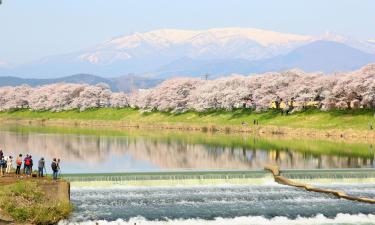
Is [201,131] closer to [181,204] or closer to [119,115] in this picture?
[119,115]

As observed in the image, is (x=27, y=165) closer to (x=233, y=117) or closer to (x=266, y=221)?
(x=266, y=221)

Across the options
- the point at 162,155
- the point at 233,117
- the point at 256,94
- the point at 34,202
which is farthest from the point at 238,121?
the point at 34,202

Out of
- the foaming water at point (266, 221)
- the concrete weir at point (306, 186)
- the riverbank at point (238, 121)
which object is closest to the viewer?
the foaming water at point (266, 221)

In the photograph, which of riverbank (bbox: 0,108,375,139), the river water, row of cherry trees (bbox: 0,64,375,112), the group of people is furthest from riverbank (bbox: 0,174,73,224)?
row of cherry trees (bbox: 0,64,375,112)

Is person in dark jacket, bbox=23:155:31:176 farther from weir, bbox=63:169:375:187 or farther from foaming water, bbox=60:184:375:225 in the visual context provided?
weir, bbox=63:169:375:187

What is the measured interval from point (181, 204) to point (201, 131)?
260 feet

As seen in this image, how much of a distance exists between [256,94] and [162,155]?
62.7 metres

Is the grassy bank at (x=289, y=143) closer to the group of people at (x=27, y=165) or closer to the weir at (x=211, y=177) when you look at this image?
the weir at (x=211, y=177)

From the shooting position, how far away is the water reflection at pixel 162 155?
66.2 m

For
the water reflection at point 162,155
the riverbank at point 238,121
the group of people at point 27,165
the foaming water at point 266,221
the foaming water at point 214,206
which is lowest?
the foaming water at point 266,221

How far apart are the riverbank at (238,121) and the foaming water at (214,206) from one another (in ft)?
176

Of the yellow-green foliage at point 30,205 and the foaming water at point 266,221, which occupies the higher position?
the yellow-green foliage at point 30,205

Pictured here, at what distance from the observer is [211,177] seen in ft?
173

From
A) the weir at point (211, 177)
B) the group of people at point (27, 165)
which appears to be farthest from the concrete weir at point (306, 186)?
the group of people at point (27, 165)
